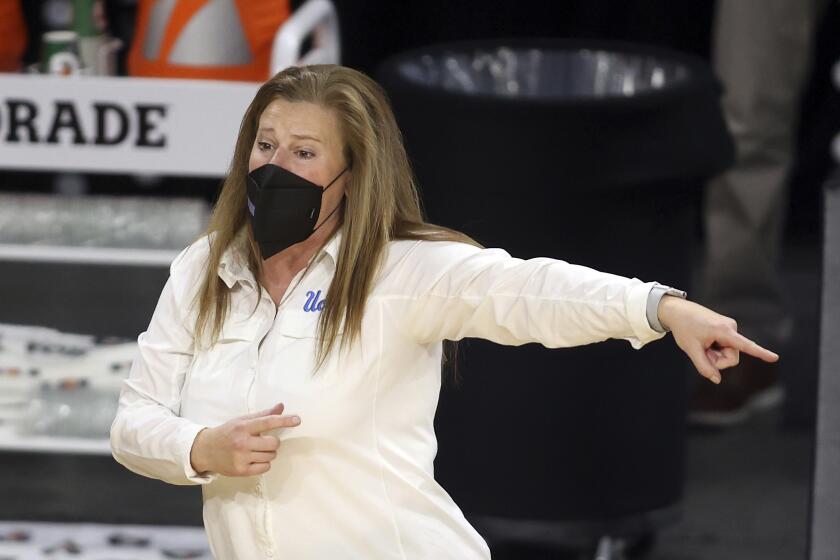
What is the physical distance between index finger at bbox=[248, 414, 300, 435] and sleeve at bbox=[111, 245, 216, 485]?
0.14 meters

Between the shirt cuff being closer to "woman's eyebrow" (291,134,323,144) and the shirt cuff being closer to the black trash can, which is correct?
"woman's eyebrow" (291,134,323,144)

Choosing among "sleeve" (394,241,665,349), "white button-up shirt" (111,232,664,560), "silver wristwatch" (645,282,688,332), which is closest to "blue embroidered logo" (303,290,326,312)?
"white button-up shirt" (111,232,664,560)

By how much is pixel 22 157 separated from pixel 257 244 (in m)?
1.48

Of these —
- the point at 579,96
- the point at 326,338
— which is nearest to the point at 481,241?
the point at 579,96

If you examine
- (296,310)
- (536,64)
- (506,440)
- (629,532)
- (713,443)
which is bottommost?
(713,443)

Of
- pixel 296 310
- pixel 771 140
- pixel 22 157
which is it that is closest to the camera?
pixel 296 310

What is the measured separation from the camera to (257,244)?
7.57 ft

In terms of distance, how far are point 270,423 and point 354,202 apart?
344 mm

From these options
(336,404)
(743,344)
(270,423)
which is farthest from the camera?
(336,404)

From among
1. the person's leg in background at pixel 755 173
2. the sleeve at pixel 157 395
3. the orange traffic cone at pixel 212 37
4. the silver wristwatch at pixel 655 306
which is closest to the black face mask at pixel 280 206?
the sleeve at pixel 157 395

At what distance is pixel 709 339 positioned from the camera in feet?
6.28

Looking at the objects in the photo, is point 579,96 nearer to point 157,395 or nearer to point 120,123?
point 120,123

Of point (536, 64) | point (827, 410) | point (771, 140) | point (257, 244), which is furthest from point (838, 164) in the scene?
point (257, 244)

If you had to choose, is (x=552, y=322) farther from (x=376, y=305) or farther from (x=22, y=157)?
(x=22, y=157)
